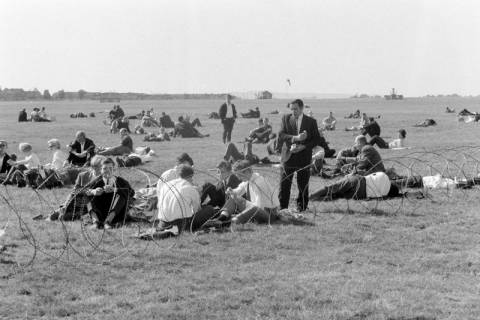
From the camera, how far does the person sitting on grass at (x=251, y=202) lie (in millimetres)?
9930

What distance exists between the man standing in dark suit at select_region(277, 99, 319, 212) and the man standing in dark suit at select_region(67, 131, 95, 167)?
236 inches

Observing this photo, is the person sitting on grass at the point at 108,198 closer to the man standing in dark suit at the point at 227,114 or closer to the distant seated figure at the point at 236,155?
the distant seated figure at the point at 236,155

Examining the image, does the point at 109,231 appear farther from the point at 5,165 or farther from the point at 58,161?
the point at 58,161

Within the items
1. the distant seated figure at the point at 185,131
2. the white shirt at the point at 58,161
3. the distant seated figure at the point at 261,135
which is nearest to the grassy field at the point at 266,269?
the white shirt at the point at 58,161

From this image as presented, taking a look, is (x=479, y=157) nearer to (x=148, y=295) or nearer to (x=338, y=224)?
(x=338, y=224)

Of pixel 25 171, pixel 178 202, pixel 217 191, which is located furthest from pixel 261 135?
pixel 178 202

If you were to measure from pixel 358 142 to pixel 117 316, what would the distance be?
28.6 ft

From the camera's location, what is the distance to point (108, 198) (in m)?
9.99

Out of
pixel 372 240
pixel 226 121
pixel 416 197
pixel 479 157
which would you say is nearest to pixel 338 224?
pixel 372 240

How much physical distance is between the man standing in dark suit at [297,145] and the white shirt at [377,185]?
58.3 inches

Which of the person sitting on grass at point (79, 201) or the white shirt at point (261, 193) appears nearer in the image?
the white shirt at point (261, 193)

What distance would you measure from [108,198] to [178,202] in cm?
146

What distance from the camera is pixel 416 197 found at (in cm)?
1210

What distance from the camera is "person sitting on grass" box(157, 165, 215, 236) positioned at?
30.3 ft
